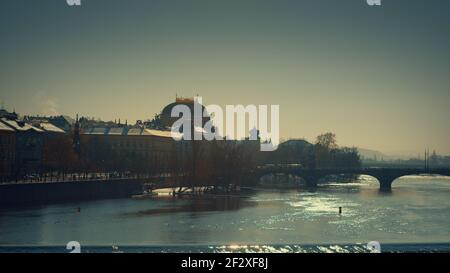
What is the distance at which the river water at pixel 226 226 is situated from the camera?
25641 mm

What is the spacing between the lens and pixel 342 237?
96.4 ft

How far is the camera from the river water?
25.6 metres

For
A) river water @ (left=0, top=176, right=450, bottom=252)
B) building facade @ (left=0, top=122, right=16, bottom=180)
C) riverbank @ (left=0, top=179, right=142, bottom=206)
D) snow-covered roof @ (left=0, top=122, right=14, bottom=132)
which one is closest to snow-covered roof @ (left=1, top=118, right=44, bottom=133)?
→ snow-covered roof @ (left=0, top=122, right=14, bottom=132)

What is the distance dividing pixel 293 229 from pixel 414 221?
8.58 m

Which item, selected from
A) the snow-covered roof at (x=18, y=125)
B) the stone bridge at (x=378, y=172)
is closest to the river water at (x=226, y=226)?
the snow-covered roof at (x=18, y=125)

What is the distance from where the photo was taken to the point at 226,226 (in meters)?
33.6

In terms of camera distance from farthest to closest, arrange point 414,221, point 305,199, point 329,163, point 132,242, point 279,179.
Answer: point 329,163
point 279,179
point 305,199
point 414,221
point 132,242

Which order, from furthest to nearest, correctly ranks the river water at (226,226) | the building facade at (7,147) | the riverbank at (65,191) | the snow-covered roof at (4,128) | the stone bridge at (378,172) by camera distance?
the stone bridge at (378,172)
the snow-covered roof at (4,128)
the building facade at (7,147)
the riverbank at (65,191)
the river water at (226,226)

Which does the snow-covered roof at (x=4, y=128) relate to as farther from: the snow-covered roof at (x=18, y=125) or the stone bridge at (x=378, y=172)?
the stone bridge at (x=378, y=172)

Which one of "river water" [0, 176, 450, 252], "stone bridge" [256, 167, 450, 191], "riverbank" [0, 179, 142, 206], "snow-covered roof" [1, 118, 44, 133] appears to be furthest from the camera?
"stone bridge" [256, 167, 450, 191]

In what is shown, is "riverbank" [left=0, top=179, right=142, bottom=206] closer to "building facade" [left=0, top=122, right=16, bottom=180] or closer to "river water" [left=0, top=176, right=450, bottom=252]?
"river water" [left=0, top=176, right=450, bottom=252]

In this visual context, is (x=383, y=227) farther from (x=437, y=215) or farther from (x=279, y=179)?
(x=279, y=179)
